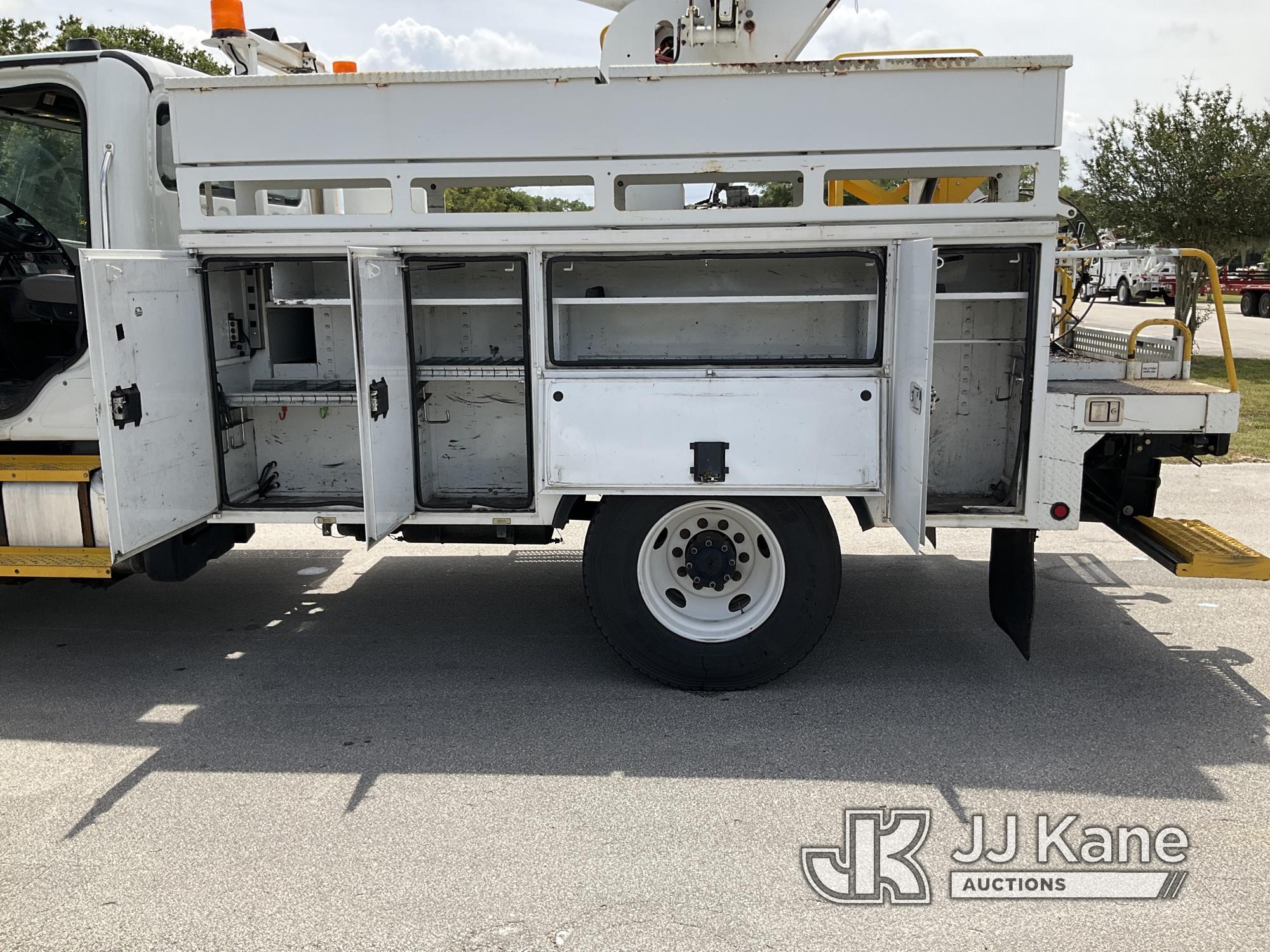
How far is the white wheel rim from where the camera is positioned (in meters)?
4.52

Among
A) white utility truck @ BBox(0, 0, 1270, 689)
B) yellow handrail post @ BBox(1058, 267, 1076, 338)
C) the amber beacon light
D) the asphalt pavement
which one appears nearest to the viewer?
the asphalt pavement

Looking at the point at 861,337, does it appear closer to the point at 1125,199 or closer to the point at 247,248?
the point at 247,248

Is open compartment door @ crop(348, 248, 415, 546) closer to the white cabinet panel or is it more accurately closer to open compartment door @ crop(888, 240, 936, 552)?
the white cabinet panel

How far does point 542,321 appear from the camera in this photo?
443cm

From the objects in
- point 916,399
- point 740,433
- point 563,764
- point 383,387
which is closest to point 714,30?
point 740,433

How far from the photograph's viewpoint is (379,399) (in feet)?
14.3

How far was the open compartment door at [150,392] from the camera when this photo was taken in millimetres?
3992

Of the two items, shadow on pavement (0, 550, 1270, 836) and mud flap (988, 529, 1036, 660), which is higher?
mud flap (988, 529, 1036, 660)

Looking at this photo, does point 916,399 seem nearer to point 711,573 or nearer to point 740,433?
point 740,433

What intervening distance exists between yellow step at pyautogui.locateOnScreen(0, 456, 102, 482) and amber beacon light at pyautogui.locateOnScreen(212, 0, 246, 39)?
83.1 inches

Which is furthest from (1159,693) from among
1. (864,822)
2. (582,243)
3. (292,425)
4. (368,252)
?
(292,425)

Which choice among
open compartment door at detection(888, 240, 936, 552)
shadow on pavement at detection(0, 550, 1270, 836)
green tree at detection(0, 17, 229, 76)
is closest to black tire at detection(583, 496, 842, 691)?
shadow on pavement at detection(0, 550, 1270, 836)

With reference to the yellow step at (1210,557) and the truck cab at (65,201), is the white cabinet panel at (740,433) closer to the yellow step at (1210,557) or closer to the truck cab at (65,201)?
the yellow step at (1210,557)

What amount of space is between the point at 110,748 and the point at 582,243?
2751mm
